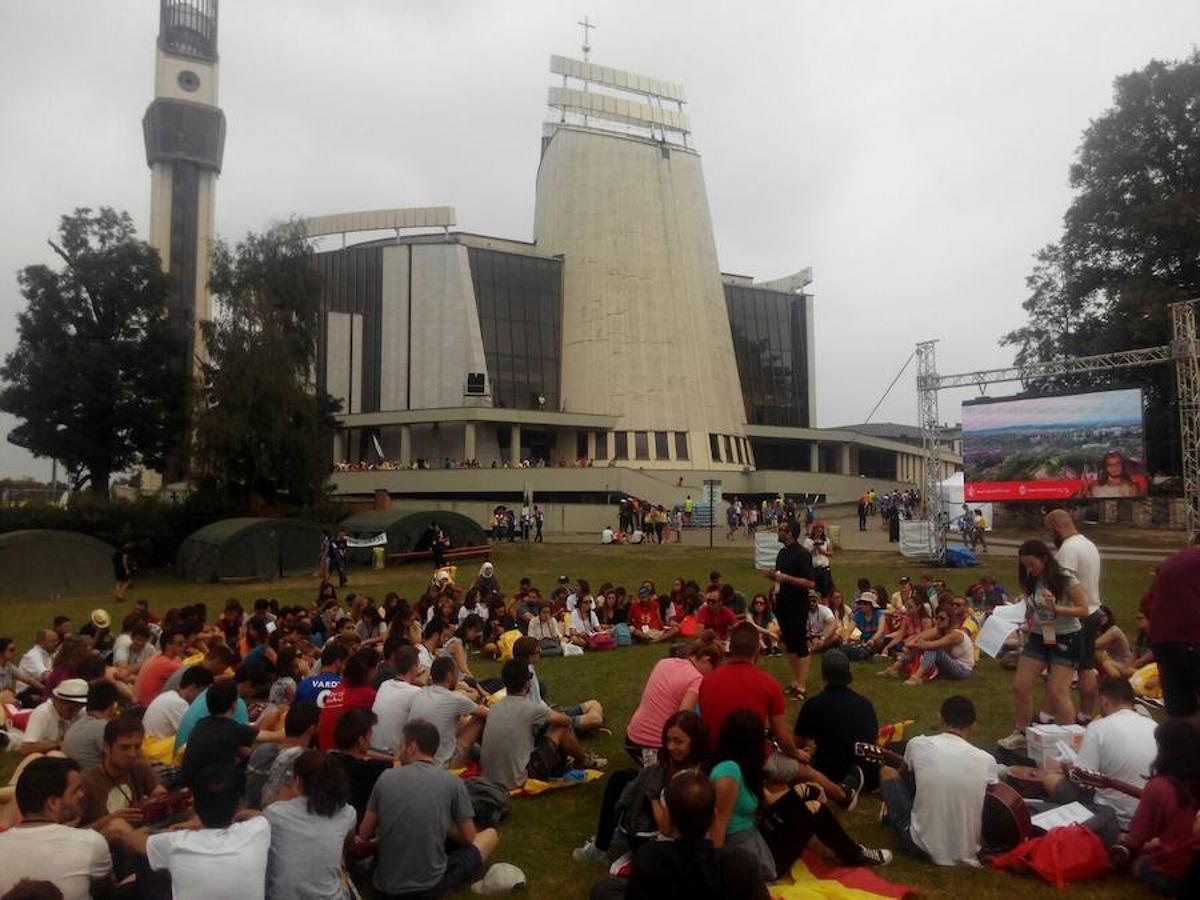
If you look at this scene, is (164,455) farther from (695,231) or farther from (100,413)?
(695,231)

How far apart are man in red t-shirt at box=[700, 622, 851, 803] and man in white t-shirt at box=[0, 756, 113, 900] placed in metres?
3.44

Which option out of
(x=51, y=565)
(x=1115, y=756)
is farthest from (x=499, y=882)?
(x=51, y=565)

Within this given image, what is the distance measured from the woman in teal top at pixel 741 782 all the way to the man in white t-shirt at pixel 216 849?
7.49 ft

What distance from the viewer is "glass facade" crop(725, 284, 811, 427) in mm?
63156

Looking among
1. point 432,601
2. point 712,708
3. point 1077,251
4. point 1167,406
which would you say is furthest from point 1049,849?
point 1077,251

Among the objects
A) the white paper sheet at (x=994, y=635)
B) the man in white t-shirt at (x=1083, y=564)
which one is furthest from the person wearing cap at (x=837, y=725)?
the white paper sheet at (x=994, y=635)

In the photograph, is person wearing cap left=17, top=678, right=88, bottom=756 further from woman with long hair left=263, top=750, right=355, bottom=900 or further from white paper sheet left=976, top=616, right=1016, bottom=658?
white paper sheet left=976, top=616, right=1016, bottom=658

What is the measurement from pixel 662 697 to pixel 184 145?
78.9 m

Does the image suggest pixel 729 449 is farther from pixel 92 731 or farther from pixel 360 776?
pixel 360 776

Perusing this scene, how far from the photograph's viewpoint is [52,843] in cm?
402

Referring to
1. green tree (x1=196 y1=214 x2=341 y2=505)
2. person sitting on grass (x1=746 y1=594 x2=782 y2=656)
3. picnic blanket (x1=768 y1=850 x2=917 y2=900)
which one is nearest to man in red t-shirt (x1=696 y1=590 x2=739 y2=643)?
person sitting on grass (x1=746 y1=594 x2=782 y2=656)

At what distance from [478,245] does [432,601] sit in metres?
43.9

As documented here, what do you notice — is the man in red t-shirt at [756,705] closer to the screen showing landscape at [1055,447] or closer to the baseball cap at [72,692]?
the baseball cap at [72,692]

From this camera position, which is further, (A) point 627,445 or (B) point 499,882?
(A) point 627,445
